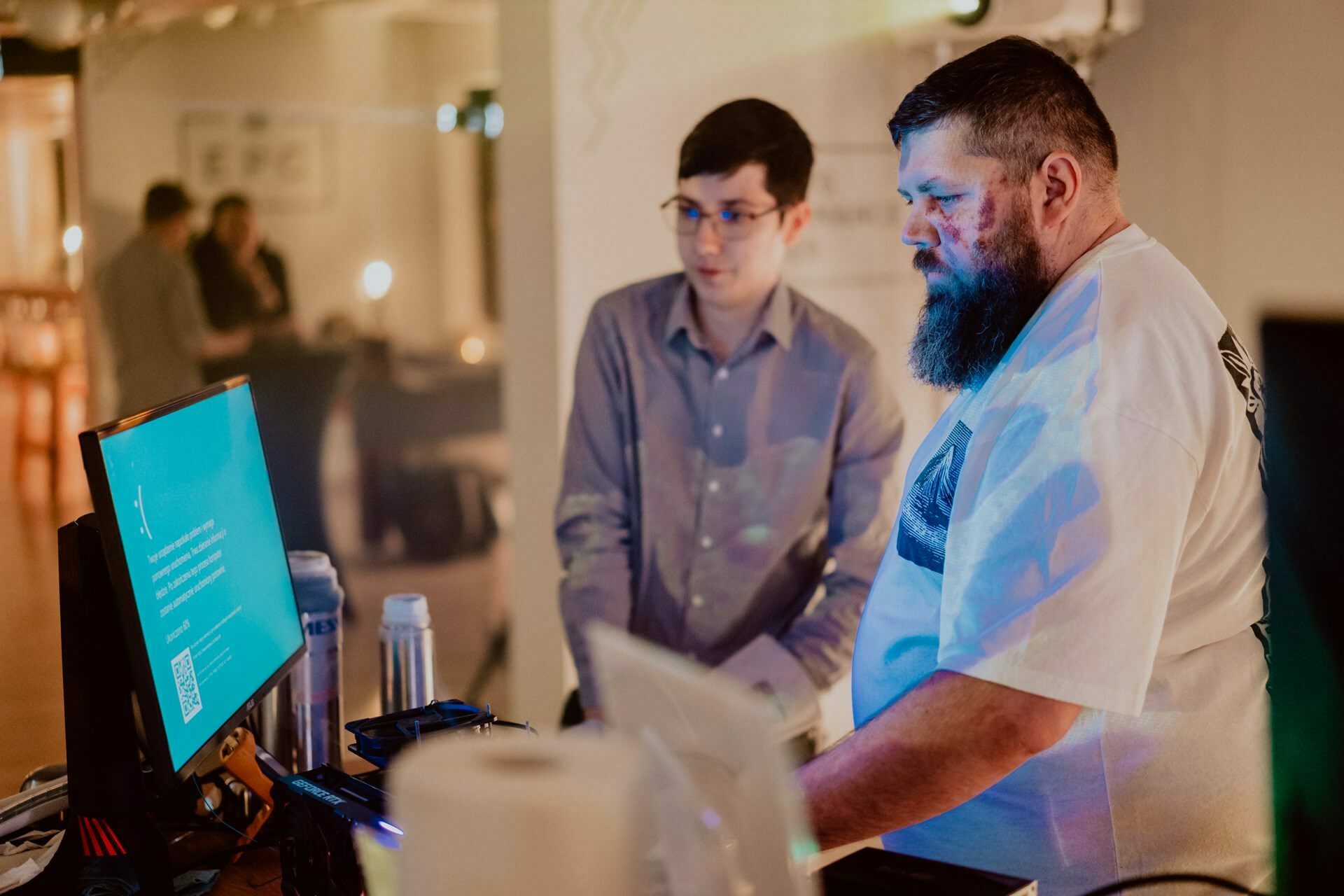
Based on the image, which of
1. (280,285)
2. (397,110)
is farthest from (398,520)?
(397,110)

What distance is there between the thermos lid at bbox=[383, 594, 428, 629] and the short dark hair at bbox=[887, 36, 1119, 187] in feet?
2.83

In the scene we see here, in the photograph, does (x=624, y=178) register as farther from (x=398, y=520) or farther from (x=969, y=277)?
(x=398, y=520)

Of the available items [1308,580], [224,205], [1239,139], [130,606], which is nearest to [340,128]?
[224,205]

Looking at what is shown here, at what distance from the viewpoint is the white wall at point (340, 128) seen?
6699 mm

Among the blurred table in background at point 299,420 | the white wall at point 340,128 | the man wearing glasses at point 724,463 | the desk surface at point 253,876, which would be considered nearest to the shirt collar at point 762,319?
the man wearing glasses at point 724,463

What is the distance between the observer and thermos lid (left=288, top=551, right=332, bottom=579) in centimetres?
160

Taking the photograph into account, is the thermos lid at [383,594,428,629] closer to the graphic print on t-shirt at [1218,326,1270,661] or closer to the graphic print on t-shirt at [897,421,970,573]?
the graphic print on t-shirt at [897,421,970,573]

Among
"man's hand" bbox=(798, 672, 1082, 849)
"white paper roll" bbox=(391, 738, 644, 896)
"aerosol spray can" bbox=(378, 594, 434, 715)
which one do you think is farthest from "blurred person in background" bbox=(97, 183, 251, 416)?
"white paper roll" bbox=(391, 738, 644, 896)

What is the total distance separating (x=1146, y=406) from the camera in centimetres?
119

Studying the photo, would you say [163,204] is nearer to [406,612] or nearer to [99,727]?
[406,612]

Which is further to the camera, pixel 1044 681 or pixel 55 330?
pixel 55 330

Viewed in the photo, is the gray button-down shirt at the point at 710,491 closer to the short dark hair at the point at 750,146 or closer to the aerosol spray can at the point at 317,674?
the short dark hair at the point at 750,146

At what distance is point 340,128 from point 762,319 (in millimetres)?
5309

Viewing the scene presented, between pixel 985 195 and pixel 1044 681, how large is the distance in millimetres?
556
